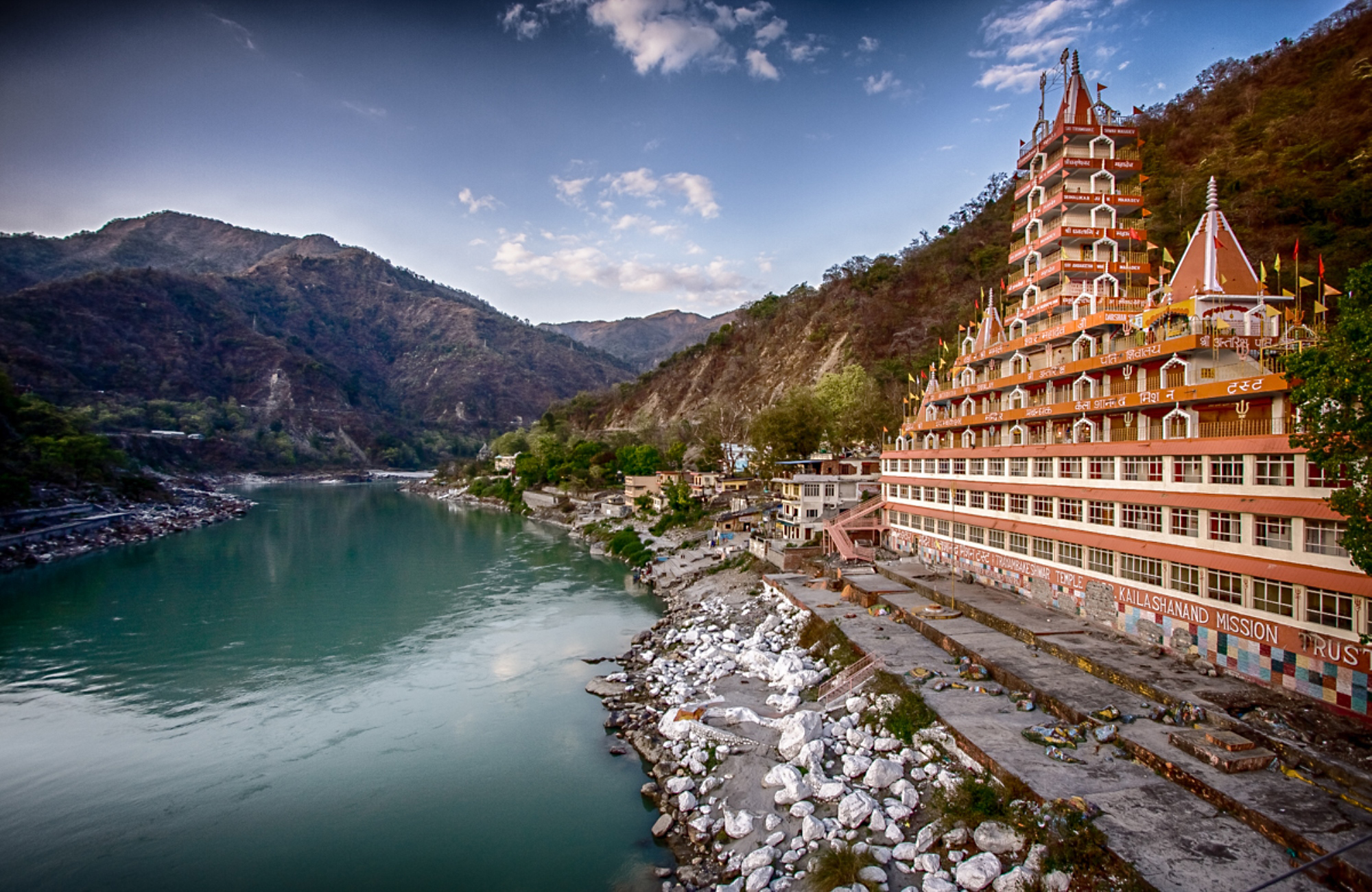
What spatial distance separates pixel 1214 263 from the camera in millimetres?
15211

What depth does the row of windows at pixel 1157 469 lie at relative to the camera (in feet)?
37.0

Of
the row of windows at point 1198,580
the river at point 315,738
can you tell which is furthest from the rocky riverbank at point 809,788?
the row of windows at point 1198,580

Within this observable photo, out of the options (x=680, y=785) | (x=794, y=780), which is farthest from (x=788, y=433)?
(x=794, y=780)

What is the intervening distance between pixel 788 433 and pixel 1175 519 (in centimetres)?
2673

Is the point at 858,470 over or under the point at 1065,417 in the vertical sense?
under

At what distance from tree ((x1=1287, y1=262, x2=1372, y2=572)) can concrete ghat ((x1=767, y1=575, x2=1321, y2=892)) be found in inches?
148

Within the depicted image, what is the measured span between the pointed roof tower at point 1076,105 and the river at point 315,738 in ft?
72.6

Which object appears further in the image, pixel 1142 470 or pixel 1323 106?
pixel 1323 106

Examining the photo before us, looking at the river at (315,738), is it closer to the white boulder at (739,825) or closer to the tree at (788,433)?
the white boulder at (739,825)

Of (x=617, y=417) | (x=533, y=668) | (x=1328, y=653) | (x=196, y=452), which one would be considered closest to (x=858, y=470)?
(x=533, y=668)

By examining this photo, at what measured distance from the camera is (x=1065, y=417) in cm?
1798

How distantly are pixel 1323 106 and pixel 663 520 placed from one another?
48690mm

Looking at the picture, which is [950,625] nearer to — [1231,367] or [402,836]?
[1231,367]

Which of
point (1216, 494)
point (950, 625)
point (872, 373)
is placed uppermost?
point (872, 373)
